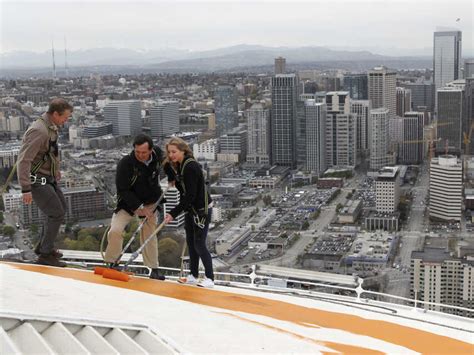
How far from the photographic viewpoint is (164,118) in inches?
744

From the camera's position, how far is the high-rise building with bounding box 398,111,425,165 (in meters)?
17.3

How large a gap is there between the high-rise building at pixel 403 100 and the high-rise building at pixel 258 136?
492cm

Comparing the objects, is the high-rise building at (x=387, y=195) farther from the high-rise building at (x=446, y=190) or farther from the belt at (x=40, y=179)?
the belt at (x=40, y=179)

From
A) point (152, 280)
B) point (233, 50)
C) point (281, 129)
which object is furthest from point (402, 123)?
point (233, 50)

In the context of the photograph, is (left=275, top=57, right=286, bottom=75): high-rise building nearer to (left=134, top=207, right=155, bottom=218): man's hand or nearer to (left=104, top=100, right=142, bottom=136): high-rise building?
(left=104, top=100, right=142, bottom=136): high-rise building

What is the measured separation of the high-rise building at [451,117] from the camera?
17.6m

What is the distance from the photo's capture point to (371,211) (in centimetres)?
1190

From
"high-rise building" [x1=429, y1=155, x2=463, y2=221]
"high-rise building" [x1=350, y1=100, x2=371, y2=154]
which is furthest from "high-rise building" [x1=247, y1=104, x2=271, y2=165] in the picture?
"high-rise building" [x1=429, y1=155, x2=463, y2=221]

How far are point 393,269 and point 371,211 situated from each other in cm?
385

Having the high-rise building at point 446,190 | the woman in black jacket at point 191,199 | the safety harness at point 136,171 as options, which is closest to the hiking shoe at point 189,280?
the woman in black jacket at point 191,199

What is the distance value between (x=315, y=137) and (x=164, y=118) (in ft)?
13.9

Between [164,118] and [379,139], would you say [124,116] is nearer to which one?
[164,118]

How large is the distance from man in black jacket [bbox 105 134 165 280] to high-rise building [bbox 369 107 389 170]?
1555 cm

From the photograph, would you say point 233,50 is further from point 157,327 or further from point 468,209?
point 157,327
